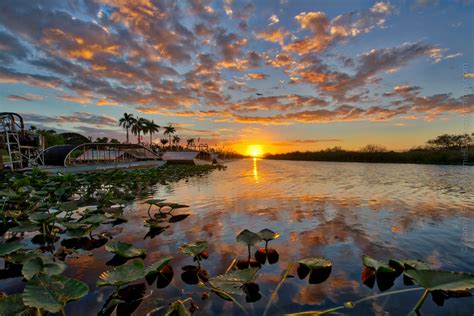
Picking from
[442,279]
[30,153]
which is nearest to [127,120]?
[30,153]

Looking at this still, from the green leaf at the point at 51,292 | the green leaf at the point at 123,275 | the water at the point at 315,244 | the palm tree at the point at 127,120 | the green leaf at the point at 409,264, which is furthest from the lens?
the palm tree at the point at 127,120

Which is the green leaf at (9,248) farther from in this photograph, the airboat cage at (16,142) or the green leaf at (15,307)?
the airboat cage at (16,142)

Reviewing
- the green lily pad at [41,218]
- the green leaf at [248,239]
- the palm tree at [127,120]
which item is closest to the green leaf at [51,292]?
the green leaf at [248,239]

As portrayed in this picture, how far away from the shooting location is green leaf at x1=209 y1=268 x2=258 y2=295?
2.30 m

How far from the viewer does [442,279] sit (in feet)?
6.72

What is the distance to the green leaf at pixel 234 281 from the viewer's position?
2.30m

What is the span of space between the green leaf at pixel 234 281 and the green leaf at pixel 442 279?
154 cm

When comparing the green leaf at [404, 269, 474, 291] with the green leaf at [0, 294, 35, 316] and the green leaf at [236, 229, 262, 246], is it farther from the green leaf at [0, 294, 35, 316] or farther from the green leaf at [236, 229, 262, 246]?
the green leaf at [0, 294, 35, 316]

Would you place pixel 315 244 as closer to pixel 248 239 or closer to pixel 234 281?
pixel 248 239

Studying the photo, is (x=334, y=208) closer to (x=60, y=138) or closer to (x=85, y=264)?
(x=85, y=264)

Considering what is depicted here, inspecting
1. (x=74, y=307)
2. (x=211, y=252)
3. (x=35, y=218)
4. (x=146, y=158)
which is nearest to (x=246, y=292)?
(x=211, y=252)

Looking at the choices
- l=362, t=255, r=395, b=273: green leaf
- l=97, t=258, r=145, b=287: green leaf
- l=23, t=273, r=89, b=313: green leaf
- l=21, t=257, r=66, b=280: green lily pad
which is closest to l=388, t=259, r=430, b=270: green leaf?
l=362, t=255, r=395, b=273: green leaf

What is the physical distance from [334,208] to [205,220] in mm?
4198

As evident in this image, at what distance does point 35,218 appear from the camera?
13.4 ft
